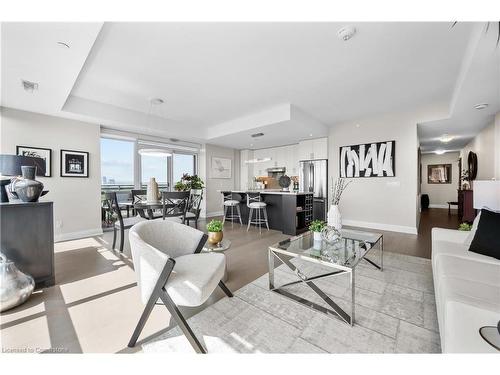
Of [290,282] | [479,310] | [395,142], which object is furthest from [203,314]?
[395,142]

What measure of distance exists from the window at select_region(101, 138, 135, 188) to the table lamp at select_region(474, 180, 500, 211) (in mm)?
6479

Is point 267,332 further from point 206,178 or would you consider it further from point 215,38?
point 206,178

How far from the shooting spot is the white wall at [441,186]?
27.3 feet

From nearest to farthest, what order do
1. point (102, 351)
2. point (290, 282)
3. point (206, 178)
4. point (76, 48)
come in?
point (102, 351) → point (76, 48) → point (290, 282) → point (206, 178)

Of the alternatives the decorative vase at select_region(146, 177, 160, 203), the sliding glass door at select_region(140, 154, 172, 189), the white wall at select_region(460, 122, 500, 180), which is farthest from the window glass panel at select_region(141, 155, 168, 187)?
the white wall at select_region(460, 122, 500, 180)

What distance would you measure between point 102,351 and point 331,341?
4.99 ft

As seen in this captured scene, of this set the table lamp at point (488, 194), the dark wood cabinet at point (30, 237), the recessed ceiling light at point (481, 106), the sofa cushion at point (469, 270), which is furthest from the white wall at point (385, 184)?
the dark wood cabinet at point (30, 237)

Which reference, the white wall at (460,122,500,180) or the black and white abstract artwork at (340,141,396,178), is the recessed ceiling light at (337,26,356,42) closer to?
the black and white abstract artwork at (340,141,396,178)

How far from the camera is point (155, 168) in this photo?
5.71 meters

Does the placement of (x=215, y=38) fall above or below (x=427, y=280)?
above

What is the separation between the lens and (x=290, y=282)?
7.20 feet

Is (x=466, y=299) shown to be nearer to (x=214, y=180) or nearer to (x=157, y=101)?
(x=157, y=101)

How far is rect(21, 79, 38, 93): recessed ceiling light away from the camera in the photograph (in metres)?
2.65

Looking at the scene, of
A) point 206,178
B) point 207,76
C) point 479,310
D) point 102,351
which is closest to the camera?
point 479,310
